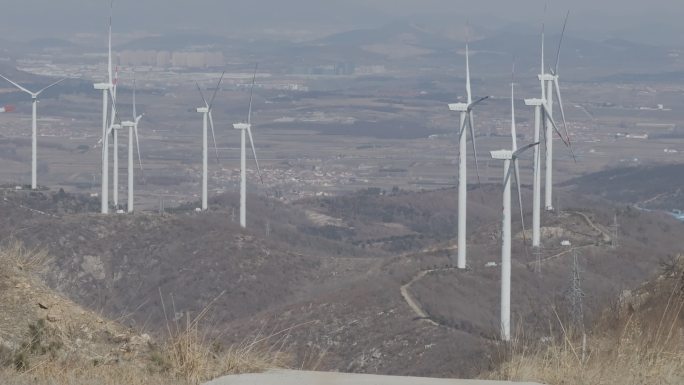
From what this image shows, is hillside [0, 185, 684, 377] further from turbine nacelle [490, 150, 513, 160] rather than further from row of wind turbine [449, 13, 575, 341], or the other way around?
turbine nacelle [490, 150, 513, 160]

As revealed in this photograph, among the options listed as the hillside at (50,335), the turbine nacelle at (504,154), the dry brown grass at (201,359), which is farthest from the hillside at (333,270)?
the dry brown grass at (201,359)

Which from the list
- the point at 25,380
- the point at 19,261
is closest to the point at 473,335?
the point at 19,261

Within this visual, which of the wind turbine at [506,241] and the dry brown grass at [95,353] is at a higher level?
the dry brown grass at [95,353]

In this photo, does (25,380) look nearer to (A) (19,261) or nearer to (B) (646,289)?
(A) (19,261)

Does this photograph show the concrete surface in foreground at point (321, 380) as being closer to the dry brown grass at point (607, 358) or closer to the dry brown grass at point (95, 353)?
the dry brown grass at point (95, 353)

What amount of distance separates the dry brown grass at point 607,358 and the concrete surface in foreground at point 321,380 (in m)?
0.55

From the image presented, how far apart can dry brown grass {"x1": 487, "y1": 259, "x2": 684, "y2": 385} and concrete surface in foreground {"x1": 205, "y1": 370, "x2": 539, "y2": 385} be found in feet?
1.81

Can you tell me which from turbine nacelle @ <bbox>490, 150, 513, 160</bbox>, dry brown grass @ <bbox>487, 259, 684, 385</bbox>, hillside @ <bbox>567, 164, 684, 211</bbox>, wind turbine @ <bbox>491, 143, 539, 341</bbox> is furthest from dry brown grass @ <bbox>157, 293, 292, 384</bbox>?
hillside @ <bbox>567, 164, 684, 211</bbox>

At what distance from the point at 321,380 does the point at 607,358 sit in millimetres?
3439

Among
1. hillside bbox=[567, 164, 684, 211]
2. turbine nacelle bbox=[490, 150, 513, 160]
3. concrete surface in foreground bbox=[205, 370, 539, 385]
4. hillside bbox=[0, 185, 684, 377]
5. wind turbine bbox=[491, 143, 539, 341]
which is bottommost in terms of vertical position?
hillside bbox=[567, 164, 684, 211]

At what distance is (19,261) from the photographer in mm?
21266

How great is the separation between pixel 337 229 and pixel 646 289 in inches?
4557

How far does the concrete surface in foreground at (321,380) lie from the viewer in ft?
54.6

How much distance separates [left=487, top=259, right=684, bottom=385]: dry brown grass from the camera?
55.9 ft
